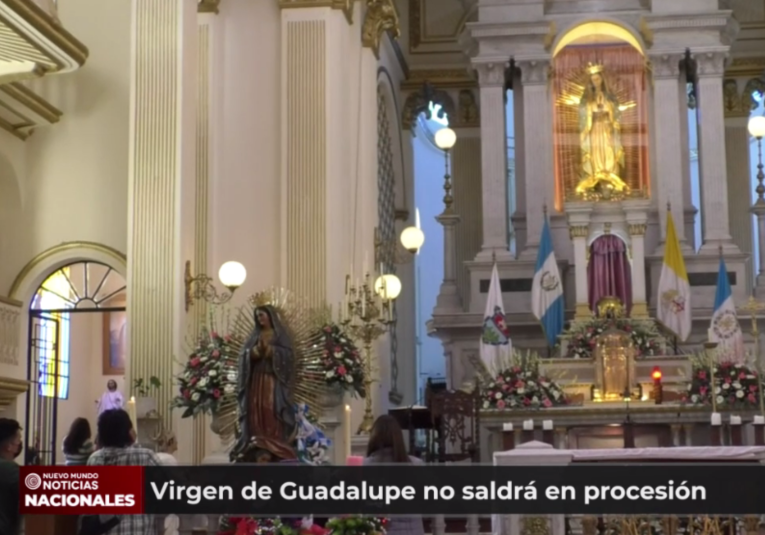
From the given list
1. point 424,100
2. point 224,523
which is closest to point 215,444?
point 224,523

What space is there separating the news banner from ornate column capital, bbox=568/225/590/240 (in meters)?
15.6

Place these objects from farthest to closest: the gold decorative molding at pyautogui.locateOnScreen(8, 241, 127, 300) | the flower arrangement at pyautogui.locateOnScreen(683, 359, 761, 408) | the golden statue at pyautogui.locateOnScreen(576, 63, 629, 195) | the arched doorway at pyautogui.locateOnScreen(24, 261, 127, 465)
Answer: the golden statue at pyautogui.locateOnScreen(576, 63, 629, 195) < the flower arrangement at pyautogui.locateOnScreen(683, 359, 761, 408) < the arched doorway at pyautogui.locateOnScreen(24, 261, 127, 465) < the gold decorative molding at pyautogui.locateOnScreen(8, 241, 127, 300)

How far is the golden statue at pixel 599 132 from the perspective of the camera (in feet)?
77.1

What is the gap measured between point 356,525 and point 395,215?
52.1 feet

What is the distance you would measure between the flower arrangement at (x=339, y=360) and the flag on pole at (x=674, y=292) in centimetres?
967

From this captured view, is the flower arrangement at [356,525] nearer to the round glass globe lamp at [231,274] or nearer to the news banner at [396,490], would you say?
the news banner at [396,490]

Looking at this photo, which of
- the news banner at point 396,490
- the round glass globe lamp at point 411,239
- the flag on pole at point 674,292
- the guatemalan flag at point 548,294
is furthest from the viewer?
the guatemalan flag at point 548,294

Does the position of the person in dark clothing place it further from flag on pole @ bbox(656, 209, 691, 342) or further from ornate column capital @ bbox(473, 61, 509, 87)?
ornate column capital @ bbox(473, 61, 509, 87)

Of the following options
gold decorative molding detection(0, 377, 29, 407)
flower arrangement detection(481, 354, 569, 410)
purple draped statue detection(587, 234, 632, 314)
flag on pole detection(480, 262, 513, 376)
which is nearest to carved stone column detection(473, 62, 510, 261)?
purple draped statue detection(587, 234, 632, 314)

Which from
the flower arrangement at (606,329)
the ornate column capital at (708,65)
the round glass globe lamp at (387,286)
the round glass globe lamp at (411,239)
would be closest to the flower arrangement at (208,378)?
the round glass globe lamp at (387,286)

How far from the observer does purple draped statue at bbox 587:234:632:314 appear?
2227 cm

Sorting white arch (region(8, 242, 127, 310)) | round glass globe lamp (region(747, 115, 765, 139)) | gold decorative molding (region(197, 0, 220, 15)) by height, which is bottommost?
white arch (region(8, 242, 127, 310))

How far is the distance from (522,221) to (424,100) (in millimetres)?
3326

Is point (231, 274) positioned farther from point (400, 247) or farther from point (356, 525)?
point (400, 247)
